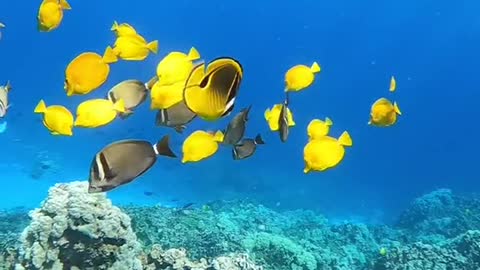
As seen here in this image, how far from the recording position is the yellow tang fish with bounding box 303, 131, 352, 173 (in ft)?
15.2

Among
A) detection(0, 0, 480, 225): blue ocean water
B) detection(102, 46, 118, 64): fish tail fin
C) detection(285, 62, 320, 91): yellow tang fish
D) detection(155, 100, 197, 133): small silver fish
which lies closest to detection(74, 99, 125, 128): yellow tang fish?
detection(102, 46, 118, 64): fish tail fin

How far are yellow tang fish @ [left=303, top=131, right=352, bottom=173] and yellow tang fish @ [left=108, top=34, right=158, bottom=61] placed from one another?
1.84 meters

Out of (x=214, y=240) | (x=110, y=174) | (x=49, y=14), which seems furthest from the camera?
(x=214, y=240)

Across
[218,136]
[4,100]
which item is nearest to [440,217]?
[218,136]

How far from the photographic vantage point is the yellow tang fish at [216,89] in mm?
2170

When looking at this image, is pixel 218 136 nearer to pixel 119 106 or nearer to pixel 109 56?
pixel 119 106

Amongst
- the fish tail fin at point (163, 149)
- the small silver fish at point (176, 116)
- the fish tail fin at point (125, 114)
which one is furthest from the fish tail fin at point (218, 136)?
the fish tail fin at point (163, 149)

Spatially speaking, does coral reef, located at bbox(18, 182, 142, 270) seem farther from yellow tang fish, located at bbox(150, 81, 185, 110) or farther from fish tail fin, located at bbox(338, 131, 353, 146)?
fish tail fin, located at bbox(338, 131, 353, 146)

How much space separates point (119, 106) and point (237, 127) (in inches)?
39.5

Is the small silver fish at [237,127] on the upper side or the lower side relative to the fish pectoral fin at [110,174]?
upper

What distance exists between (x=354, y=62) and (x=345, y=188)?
64.4 m

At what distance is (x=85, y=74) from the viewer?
13.9 feet

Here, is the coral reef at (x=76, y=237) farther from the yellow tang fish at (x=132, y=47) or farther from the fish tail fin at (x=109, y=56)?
the fish tail fin at (x=109, y=56)

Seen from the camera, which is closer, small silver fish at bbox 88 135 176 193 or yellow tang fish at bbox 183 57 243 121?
yellow tang fish at bbox 183 57 243 121
